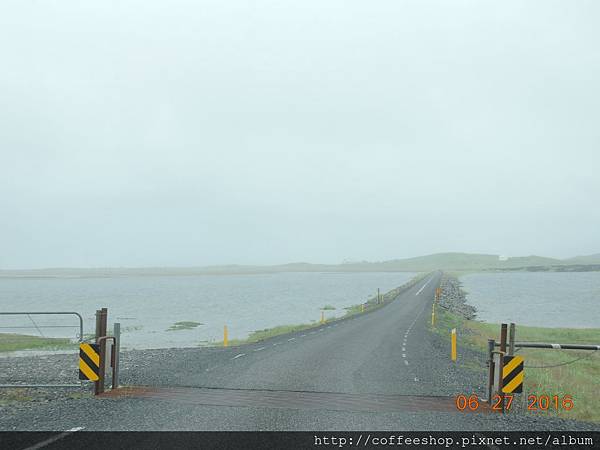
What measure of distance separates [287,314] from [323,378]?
46.0 m

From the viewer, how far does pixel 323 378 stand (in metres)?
13.2

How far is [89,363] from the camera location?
416 inches

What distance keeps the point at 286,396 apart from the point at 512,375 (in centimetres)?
478

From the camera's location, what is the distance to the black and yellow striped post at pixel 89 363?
34.5 ft

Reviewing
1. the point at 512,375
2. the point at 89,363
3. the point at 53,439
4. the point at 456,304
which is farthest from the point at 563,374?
the point at 456,304

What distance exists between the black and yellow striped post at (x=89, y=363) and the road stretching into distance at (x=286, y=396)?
49 centimetres

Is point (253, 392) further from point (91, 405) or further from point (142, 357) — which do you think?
point (142, 357)

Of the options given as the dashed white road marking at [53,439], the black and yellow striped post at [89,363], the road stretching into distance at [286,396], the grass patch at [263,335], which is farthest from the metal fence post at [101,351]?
the grass patch at [263,335]

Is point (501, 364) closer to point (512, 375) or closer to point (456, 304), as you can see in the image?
point (512, 375)

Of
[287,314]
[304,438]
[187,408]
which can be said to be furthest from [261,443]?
[287,314]
